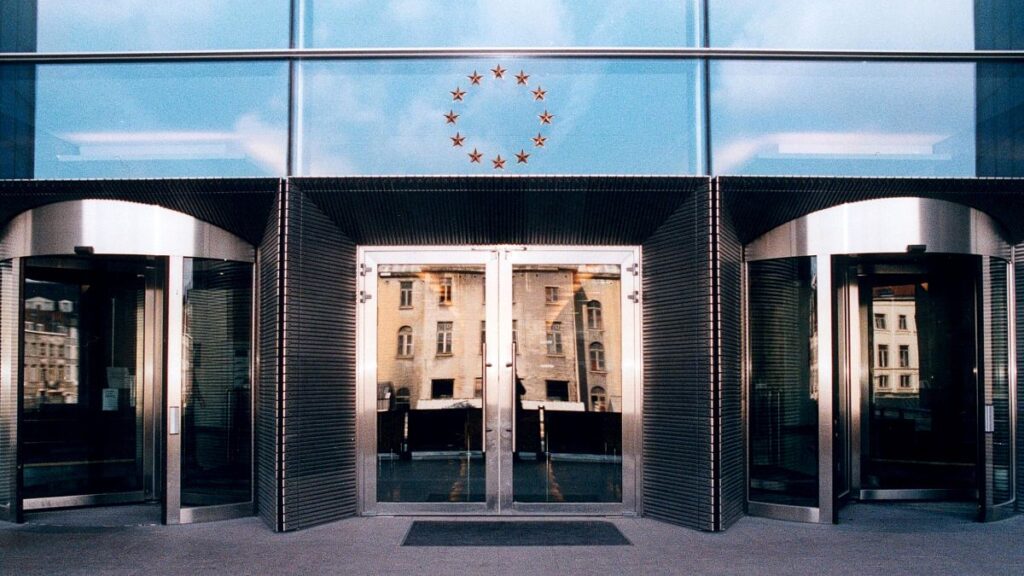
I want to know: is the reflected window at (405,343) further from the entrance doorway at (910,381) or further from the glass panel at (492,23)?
the entrance doorway at (910,381)

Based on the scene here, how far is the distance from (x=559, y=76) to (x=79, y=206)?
4.71 metres

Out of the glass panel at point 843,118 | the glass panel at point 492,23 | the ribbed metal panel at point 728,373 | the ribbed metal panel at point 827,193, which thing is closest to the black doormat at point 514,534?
the ribbed metal panel at point 728,373

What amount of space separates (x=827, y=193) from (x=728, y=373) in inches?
77.0

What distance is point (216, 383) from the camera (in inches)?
316

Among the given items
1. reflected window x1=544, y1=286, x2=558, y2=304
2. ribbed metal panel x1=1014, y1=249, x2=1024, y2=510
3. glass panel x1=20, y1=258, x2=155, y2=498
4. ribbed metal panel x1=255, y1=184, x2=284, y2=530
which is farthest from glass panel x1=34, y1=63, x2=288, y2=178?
ribbed metal panel x1=1014, y1=249, x2=1024, y2=510

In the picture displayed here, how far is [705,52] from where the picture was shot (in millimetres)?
7719

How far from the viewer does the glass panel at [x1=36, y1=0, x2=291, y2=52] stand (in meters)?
7.83

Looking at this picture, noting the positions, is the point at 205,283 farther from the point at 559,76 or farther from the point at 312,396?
the point at 559,76

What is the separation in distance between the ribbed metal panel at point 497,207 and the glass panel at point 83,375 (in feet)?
8.67

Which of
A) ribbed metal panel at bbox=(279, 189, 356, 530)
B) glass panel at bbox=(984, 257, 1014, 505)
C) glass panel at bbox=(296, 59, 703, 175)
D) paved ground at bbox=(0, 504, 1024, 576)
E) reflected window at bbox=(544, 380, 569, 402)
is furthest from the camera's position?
reflected window at bbox=(544, 380, 569, 402)

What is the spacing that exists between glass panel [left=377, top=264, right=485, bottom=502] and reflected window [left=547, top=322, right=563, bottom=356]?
700 millimetres

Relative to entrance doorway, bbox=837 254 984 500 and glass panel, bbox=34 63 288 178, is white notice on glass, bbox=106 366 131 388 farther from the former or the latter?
entrance doorway, bbox=837 254 984 500

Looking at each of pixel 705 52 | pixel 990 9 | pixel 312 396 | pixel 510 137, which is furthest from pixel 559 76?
pixel 990 9

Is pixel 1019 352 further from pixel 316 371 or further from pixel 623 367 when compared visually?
pixel 316 371
